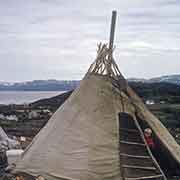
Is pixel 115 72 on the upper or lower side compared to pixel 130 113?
upper

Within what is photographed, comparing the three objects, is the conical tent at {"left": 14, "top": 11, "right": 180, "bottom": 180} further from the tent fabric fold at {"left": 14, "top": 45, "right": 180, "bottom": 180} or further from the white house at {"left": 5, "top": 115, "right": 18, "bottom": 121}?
the white house at {"left": 5, "top": 115, "right": 18, "bottom": 121}

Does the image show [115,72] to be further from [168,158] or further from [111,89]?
[168,158]

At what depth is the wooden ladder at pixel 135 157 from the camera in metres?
10.2

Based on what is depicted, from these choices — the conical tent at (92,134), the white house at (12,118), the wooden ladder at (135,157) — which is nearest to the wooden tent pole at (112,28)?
the conical tent at (92,134)

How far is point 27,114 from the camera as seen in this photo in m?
29.0

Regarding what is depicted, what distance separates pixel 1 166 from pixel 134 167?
3.54 m

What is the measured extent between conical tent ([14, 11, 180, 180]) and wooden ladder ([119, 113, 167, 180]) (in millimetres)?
28

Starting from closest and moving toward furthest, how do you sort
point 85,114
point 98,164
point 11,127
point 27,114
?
1. point 98,164
2. point 85,114
3. point 11,127
4. point 27,114

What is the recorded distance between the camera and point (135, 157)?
10320 mm

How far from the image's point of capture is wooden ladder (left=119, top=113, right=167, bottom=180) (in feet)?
33.5

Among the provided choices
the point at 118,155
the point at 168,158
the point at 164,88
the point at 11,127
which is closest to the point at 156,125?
the point at 168,158

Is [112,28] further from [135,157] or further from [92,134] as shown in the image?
[135,157]

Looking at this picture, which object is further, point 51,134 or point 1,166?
point 1,166

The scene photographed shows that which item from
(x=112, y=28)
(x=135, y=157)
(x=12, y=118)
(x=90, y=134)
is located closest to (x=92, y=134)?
(x=90, y=134)
